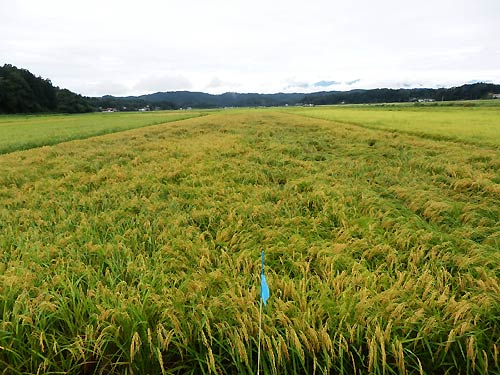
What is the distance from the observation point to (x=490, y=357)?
69.3 inches

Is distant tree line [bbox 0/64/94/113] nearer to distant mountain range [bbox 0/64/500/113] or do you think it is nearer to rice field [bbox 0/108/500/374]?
distant mountain range [bbox 0/64/500/113]

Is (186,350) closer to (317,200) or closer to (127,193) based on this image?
(317,200)

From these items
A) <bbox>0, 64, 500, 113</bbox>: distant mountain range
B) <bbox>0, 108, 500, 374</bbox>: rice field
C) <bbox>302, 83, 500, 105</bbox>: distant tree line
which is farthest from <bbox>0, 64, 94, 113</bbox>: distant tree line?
<bbox>302, 83, 500, 105</bbox>: distant tree line

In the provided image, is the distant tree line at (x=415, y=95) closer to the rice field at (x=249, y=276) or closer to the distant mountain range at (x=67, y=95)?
the distant mountain range at (x=67, y=95)

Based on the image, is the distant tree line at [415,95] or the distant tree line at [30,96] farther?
the distant tree line at [415,95]

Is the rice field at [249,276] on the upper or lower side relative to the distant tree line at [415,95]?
lower

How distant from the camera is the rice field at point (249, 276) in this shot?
5.79 feet

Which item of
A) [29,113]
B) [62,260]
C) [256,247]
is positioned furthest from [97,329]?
[29,113]

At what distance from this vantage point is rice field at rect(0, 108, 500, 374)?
1764 mm

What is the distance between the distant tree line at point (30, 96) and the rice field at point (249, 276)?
66.1m

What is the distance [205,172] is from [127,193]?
189 centimetres

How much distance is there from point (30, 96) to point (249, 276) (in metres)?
75.1

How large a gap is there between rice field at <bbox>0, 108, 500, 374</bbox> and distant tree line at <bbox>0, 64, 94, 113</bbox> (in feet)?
217

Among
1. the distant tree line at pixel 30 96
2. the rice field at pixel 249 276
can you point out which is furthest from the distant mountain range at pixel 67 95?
the rice field at pixel 249 276
